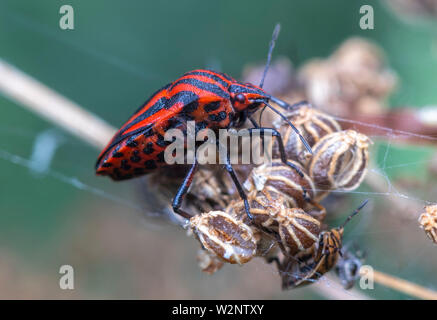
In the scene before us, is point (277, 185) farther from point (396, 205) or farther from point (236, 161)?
point (396, 205)

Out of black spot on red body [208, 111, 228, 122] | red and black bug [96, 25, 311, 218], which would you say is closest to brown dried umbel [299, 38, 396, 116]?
red and black bug [96, 25, 311, 218]

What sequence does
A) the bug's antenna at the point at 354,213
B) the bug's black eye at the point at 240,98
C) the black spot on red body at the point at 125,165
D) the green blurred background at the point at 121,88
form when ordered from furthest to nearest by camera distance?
1. the green blurred background at the point at 121,88
2. the black spot on red body at the point at 125,165
3. the bug's black eye at the point at 240,98
4. the bug's antenna at the point at 354,213

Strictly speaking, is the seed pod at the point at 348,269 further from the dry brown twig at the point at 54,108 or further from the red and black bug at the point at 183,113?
the dry brown twig at the point at 54,108

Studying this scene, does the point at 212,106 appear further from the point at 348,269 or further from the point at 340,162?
the point at 348,269

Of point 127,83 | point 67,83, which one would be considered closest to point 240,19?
point 127,83

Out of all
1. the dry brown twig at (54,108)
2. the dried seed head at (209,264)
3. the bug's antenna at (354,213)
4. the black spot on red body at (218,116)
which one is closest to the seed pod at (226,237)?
the dried seed head at (209,264)
